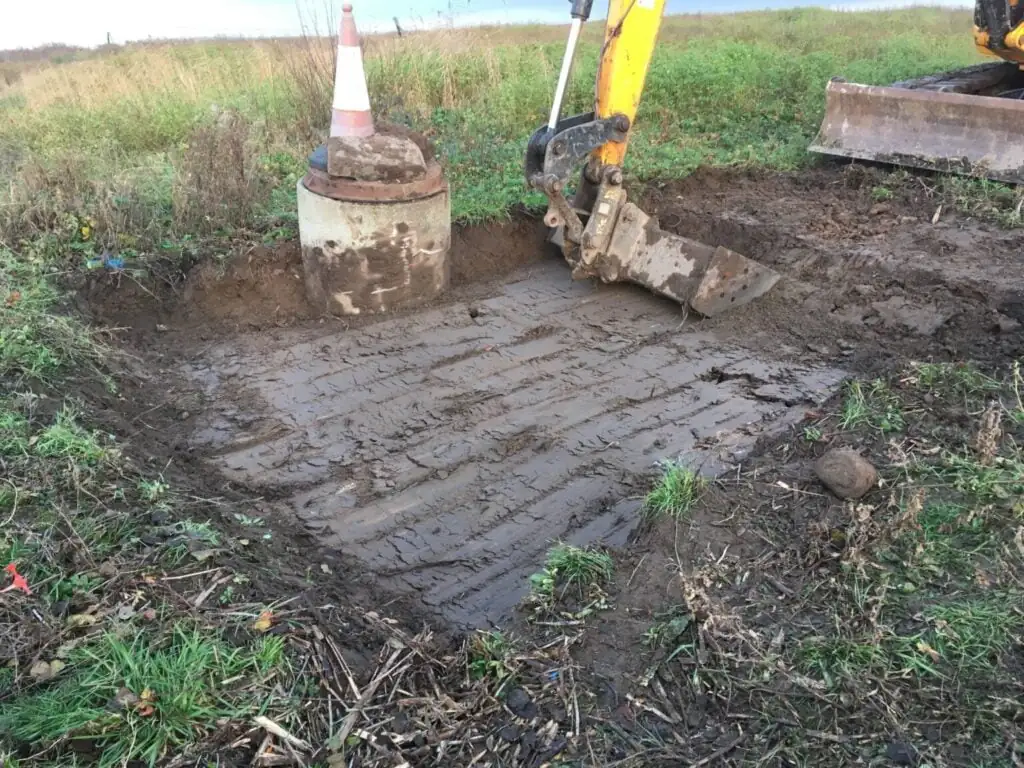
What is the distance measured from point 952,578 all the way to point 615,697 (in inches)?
47.4

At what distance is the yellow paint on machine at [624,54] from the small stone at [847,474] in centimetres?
282

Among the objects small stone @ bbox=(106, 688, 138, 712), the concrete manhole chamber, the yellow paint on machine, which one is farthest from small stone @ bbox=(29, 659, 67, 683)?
the yellow paint on machine

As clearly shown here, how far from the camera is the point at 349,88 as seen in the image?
480cm

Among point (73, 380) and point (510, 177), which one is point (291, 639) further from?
point (510, 177)

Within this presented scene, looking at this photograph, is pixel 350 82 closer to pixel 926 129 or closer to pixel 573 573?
pixel 573 573

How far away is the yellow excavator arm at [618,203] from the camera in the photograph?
15.7ft

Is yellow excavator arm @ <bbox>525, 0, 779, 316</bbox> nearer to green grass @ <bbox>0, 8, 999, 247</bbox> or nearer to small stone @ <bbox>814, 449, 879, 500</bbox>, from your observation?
green grass @ <bbox>0, 8, 999, 247</bbox>

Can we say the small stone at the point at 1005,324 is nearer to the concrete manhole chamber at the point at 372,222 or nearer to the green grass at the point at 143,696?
the concrete manhole chamber at the point at 372,222

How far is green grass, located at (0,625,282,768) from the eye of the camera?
76.2 inches

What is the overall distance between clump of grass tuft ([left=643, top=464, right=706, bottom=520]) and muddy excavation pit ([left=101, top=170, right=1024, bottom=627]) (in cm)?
23

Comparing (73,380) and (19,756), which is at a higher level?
(19,756)

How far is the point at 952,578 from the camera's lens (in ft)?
8.24

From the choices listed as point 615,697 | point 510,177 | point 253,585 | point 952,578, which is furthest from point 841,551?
point 510,177

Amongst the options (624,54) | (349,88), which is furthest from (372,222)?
(624,54)
